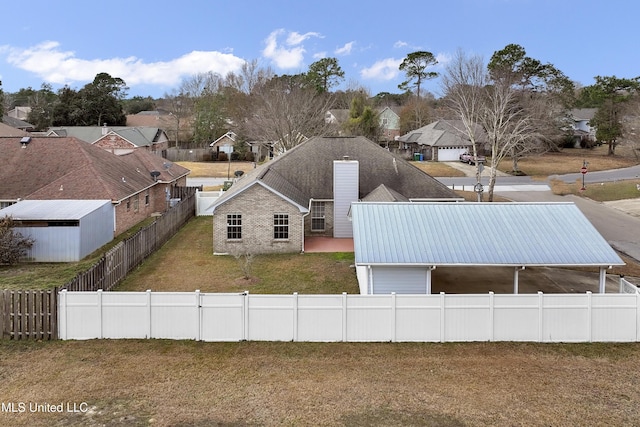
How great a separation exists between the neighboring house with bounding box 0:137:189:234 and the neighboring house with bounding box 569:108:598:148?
2726 inches

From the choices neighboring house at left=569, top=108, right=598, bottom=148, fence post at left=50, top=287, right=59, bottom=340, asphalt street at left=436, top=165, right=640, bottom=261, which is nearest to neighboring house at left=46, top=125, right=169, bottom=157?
asphalt street at left=436, top=165, right=640, bottom=261

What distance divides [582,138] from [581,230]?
78407mm

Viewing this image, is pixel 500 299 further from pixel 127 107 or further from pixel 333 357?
pixel 127 107

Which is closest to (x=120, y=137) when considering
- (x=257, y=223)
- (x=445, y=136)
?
(x=445, y=136)

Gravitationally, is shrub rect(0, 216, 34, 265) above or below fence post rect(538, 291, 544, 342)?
above

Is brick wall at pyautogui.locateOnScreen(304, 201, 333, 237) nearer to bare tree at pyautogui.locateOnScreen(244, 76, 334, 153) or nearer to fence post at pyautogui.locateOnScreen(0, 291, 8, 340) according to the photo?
fence post at pyautogui.locateOnScreen(0, 291, 8, 340)

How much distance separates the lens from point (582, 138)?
8825cm

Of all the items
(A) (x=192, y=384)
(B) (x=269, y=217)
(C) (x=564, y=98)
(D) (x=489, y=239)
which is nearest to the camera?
(A) (x=192, y=384)

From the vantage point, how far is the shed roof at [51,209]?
24.1 metres

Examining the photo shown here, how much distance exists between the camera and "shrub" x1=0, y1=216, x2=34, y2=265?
880 inches

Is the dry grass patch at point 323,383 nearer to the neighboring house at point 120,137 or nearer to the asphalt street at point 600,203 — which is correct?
the asphalt street at point 600,203

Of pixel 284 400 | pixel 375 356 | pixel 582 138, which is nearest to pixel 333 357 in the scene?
pixel 375 356

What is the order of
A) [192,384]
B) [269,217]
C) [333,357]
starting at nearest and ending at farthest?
1. [192,384]
2. [333,357]
3. [269,217]

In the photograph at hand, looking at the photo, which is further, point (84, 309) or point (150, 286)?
point (150, 286)
